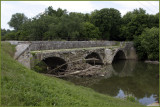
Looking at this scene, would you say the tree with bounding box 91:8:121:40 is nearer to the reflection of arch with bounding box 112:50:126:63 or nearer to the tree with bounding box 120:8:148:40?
the tree with bounding box 120:8:148:40

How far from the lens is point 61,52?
1866 cm

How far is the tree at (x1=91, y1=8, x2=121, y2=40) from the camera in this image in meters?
43.2

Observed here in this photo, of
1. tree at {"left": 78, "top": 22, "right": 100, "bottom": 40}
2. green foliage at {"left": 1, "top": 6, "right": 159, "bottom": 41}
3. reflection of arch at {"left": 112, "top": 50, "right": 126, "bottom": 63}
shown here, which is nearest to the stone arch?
green foliage at {"left": 1, "top": 6, "right": 159, "bottom": 41}

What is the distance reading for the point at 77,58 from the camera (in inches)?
859

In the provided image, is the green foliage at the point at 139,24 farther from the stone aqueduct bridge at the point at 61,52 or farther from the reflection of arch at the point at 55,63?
the reflection of arch at the point at 55,63

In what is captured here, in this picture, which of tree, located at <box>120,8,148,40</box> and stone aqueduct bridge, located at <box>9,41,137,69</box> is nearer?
stone aqueduct bridge, located at <box>9,41,137,69</box>

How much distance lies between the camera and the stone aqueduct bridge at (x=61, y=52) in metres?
13.4

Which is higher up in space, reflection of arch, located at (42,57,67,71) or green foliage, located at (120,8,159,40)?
green foliage, located at (120,8,159,40)

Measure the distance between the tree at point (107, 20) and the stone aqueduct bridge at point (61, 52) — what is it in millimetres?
7294

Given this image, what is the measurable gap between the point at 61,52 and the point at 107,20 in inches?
1074

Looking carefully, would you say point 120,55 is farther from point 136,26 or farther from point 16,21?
point 16,21

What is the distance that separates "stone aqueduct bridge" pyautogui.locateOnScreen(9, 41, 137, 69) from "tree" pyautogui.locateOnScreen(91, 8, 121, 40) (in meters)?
7.29

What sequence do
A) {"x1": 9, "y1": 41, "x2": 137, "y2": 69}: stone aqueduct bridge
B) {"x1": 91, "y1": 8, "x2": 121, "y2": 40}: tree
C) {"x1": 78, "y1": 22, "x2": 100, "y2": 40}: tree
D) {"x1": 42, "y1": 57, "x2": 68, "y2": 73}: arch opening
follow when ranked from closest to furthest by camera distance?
{"x1": 9, "y1": 41, "x2": 137, "y2": 69}: stone aqueduct bridge, {"x1": 42, "y1": 57, "x2": 68, "y2": 73}: arch opening, {"x1": 78, "y1": 22, "x2": 100, "y2": 40}: tree, {"x1": 91, "y1": 8, "x2": 121, "y2": 40}: tree

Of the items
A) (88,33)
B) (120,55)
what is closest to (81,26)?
(88,33)
